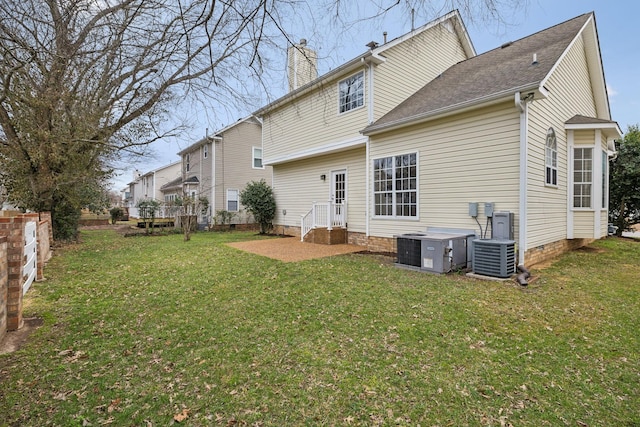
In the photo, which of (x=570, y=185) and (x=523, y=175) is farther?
(x=570, y=185)

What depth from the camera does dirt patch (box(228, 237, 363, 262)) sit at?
332 inches

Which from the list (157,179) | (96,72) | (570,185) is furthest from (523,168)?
(157,179)

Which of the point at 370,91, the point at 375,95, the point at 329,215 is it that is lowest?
the point at 329,215

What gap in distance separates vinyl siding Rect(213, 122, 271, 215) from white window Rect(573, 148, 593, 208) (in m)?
16.3

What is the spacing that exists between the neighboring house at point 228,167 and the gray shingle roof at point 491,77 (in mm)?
11588

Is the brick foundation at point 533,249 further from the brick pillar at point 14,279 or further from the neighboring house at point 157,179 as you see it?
the neighboring house at point 157,179

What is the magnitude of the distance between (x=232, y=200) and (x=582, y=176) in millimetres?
16848

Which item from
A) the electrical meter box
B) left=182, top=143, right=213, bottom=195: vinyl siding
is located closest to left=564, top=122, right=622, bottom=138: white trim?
the electrical meter box

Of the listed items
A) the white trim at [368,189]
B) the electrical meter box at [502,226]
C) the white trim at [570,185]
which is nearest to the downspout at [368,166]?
the white trim at [368,189]

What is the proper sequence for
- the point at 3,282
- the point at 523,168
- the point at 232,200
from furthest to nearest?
the point at 232,200 < the point at 523,168 < the point at 3,282

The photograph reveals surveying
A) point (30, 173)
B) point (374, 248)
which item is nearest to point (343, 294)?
point (374, 248)

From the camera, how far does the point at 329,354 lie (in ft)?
10.4

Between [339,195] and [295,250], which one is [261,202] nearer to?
[339,195]

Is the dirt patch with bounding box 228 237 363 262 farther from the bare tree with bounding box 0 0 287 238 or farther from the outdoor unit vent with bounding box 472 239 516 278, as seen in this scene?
Result: the bare tree with bounding box 0 0 287 238
